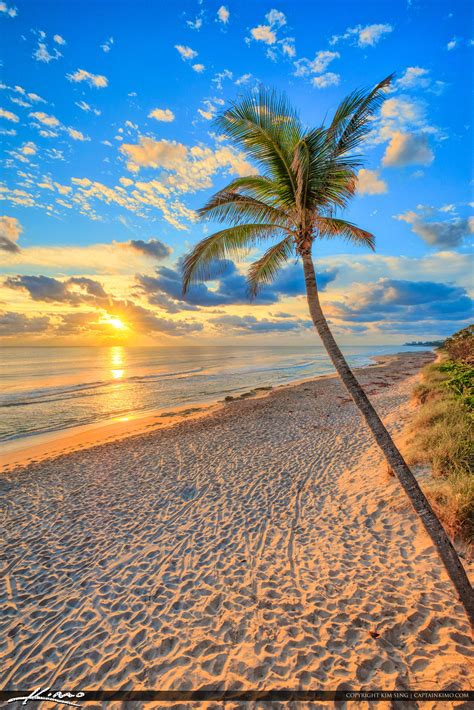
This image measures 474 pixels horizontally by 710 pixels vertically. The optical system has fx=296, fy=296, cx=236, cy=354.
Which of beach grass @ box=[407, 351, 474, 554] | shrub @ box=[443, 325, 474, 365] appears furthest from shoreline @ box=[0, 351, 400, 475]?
shrub @ box=[443, 325, 474, 365]

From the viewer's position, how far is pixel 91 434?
53.1 feet

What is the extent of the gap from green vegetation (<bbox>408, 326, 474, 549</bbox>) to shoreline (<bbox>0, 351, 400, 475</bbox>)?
12187mm

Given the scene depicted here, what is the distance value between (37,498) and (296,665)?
8.28m

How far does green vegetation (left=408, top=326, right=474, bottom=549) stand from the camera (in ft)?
16.3

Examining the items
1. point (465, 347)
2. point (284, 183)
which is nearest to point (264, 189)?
point (284, 183)

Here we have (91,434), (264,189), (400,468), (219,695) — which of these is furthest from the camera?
(91,434)

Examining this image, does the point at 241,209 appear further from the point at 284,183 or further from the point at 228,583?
the point at 228,583

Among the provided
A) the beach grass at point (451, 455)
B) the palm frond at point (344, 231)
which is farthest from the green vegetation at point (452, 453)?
the palm frond at point (344, 231)

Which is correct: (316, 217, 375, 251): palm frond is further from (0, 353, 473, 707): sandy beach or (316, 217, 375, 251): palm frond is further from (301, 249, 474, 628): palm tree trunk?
(0, 353, 473, 707): sandy beach

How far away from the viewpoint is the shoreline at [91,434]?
503 inches
